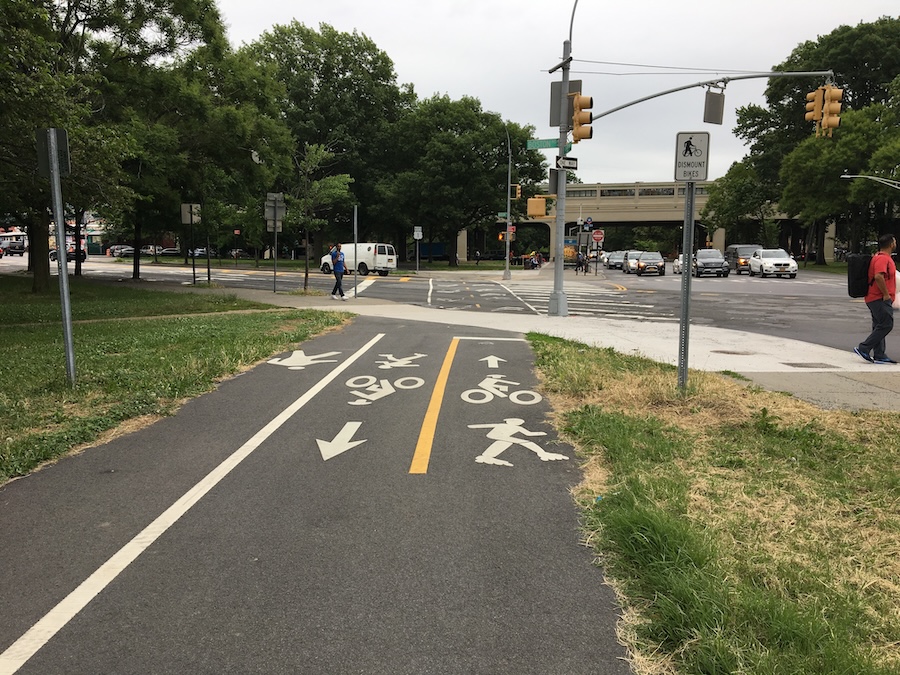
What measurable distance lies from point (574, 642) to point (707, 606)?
0.62m

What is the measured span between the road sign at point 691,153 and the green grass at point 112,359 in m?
5.97

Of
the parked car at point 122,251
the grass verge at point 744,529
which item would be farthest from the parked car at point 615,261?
the parked car at point 122,251

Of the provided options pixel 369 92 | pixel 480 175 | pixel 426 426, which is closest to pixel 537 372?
pixel 426 426

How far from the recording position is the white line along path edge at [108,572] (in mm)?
2871

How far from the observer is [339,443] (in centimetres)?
607

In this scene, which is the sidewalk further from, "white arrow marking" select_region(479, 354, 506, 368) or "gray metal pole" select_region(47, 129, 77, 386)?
"gray metal pole" select_region(47, 129, 77, 386)

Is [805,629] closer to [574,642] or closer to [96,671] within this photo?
[574,642]

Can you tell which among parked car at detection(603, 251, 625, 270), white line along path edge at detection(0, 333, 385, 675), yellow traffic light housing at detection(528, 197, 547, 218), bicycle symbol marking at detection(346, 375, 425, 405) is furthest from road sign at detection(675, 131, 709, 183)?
parked car at detection(603, 251, 625, 270)

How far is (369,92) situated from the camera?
56.3 metres

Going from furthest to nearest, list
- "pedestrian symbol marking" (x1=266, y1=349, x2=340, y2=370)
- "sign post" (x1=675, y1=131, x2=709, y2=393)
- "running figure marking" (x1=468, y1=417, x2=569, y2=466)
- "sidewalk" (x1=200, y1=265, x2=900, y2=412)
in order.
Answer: "pedestrian symbol marking" (x1=266, y1=349, x2=340, y2=370) < "sidewalk" (x1=200, y1=265, x2=900, y2=412) < "sign post" (x1=675, y1=131, x2=709, y2=393) < "running figure marking" (x1=468, y1=417, x2=569, y2=466)

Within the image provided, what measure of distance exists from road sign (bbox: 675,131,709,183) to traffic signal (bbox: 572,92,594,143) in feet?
35.6

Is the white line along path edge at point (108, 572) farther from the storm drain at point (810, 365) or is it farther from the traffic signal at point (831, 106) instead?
the traffic signal at point (831, 106)

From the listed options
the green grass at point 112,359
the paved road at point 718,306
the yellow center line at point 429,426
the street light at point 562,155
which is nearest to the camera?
the yellow center line at point 429,426

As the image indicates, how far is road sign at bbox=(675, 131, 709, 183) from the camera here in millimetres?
7035
